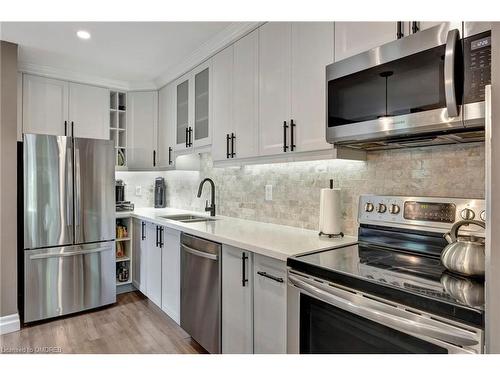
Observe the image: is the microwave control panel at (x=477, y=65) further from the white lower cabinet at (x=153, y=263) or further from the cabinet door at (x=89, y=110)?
the cabinet door at (x=89, y=110)

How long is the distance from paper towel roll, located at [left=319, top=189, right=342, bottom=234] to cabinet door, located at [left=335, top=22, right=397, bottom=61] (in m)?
0.75

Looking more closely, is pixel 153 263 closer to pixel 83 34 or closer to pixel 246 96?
pixel 246 96

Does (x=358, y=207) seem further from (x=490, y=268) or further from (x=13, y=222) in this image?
(x=13, y=222)

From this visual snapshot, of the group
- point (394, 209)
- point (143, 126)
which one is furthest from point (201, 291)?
point (143, 126)

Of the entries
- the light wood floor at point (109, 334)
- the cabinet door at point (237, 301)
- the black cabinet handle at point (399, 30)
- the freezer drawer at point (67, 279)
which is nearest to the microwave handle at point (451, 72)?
the black cabinet handle at point (399, 30)

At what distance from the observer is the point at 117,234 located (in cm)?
336

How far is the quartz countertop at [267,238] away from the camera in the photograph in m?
1.55

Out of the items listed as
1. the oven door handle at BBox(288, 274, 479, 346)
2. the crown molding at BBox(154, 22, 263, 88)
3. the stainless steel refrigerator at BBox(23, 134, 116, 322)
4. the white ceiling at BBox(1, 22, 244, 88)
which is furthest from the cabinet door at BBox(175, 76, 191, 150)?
the oven door handle at BBox(288, 274, 479, 346)

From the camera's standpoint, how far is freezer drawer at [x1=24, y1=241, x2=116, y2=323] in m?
2.59

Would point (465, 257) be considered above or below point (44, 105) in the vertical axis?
below

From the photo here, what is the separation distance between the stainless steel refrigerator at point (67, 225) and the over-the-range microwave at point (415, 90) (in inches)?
90.2

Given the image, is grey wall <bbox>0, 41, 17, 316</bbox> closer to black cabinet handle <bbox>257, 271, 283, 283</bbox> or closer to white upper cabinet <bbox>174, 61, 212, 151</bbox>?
white upper cabinet <bbox>174, 61, 212, 151</bbox>

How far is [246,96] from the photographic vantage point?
2234mm

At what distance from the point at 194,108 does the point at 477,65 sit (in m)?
2.30
